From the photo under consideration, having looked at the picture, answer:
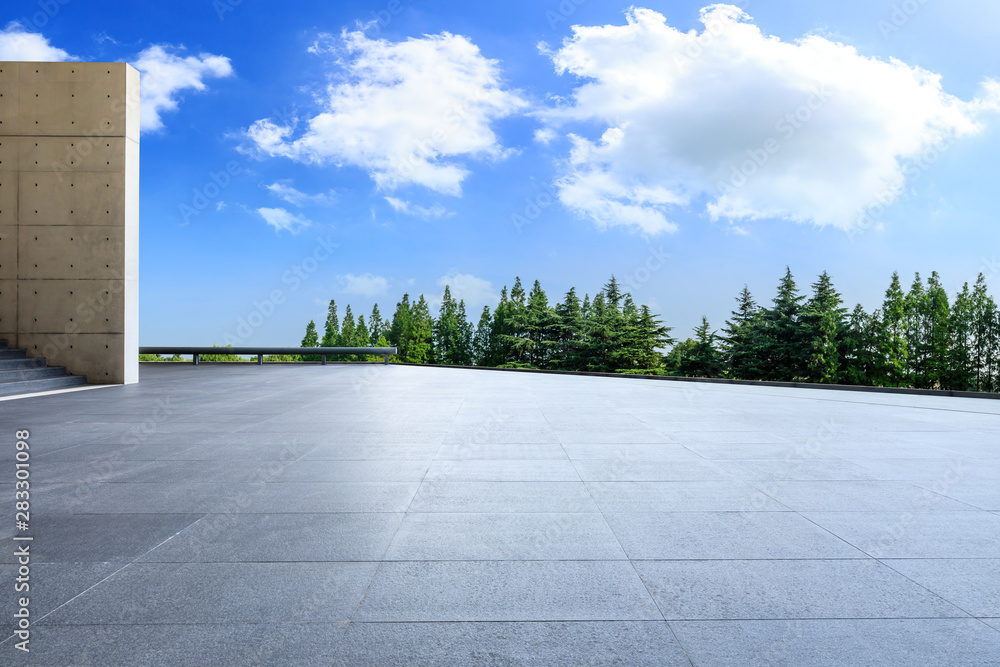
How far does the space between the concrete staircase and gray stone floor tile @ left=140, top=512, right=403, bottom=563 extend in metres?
11.1

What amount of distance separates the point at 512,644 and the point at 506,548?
3.10ft

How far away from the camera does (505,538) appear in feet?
11.1

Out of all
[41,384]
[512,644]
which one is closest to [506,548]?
[512,644]

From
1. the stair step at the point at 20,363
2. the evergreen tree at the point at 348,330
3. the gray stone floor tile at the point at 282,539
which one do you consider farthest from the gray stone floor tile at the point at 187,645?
the evergreen tree at the point at 348,330

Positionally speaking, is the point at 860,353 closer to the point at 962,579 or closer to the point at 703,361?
the point at 703,361

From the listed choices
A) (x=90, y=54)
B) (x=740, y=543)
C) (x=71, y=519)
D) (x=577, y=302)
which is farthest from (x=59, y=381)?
(x=577, y=302)

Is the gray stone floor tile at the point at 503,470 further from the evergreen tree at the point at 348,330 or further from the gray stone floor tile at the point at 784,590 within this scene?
the evergreen tree at the point at 348,330

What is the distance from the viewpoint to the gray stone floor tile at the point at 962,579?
2654 millimetres

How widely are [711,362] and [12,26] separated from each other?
5162 centimetres

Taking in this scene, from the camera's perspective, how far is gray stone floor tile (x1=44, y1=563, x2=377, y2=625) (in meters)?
2.49

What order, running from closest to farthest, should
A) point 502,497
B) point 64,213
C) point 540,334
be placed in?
point 502,497, point 64,213, point 540,334

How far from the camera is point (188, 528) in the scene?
11.6 ft

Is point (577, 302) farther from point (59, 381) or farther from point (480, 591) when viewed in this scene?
point (480, 591)

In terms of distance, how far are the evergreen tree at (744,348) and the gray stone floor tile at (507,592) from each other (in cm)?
4954
